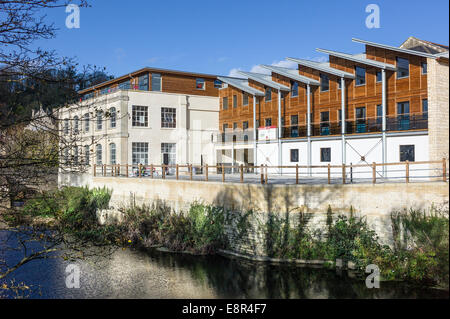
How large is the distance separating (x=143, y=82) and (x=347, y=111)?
19.4 metres

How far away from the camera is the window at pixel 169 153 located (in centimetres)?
3650

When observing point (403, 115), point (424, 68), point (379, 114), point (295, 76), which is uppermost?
point (295, 76)

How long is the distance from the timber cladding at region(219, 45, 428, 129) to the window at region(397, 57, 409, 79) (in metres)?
0.23

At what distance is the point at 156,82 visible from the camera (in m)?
37.5

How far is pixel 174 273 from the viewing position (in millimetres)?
16547

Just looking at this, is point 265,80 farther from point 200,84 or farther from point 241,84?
point 200,84

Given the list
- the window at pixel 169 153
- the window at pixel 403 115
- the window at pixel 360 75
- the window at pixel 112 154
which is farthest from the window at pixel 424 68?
the window at pixel 112 154

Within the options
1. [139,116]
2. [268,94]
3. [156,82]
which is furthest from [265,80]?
[139,116]

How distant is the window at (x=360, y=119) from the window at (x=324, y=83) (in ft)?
10.4

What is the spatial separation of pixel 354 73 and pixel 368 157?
6300 millimetres

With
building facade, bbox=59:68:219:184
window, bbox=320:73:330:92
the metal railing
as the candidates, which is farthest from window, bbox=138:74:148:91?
window, bbox=320:73:330:92
